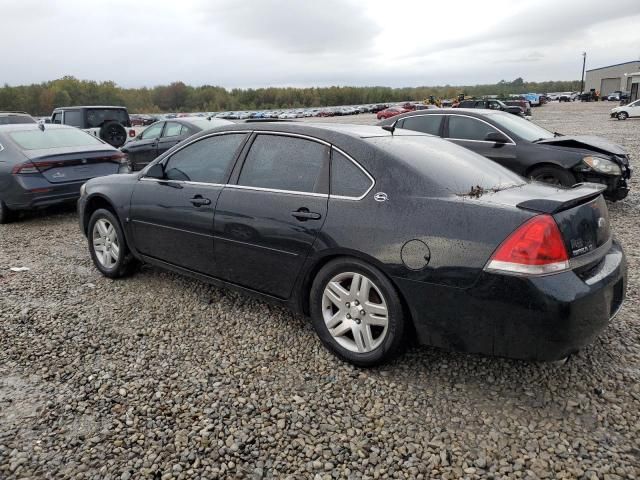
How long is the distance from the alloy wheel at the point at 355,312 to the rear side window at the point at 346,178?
0.51 meters

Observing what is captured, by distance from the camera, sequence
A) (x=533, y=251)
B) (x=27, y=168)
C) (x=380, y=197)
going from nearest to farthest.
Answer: (x=533, y=251), (x=380, y=197), (x=27, y=168)

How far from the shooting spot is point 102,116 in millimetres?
13992

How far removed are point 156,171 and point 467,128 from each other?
5.15 m

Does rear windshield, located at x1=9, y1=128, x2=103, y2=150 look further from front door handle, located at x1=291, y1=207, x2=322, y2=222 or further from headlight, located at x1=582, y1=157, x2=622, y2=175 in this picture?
headlight, located at x1=582, y1=157, x2=622, y2=175

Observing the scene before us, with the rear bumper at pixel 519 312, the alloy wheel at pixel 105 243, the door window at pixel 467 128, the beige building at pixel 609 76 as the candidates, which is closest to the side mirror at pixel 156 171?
the alloy wheel at pixel 105 243

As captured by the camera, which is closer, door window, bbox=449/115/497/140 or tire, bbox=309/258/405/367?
tire, bbox=309/258/405/367

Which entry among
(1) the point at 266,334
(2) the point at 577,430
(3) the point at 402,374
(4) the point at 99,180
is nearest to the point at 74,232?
(4) the point at 99,180

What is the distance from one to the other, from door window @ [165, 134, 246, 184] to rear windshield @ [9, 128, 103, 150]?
13.7 ft

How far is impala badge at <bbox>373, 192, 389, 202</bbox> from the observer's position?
9.41 ft

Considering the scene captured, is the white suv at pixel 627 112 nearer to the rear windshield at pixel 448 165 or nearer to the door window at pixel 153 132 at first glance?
the door window at pixel 153 132

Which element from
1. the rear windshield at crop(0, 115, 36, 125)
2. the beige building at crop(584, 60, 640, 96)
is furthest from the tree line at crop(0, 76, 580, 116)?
the rear windshield at crop(0, 115, 36, 125)

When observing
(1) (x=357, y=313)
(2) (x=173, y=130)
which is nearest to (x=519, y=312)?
(1) (x=357, y=313)

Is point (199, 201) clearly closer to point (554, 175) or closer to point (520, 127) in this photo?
point (554, 175)

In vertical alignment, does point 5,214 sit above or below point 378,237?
below
